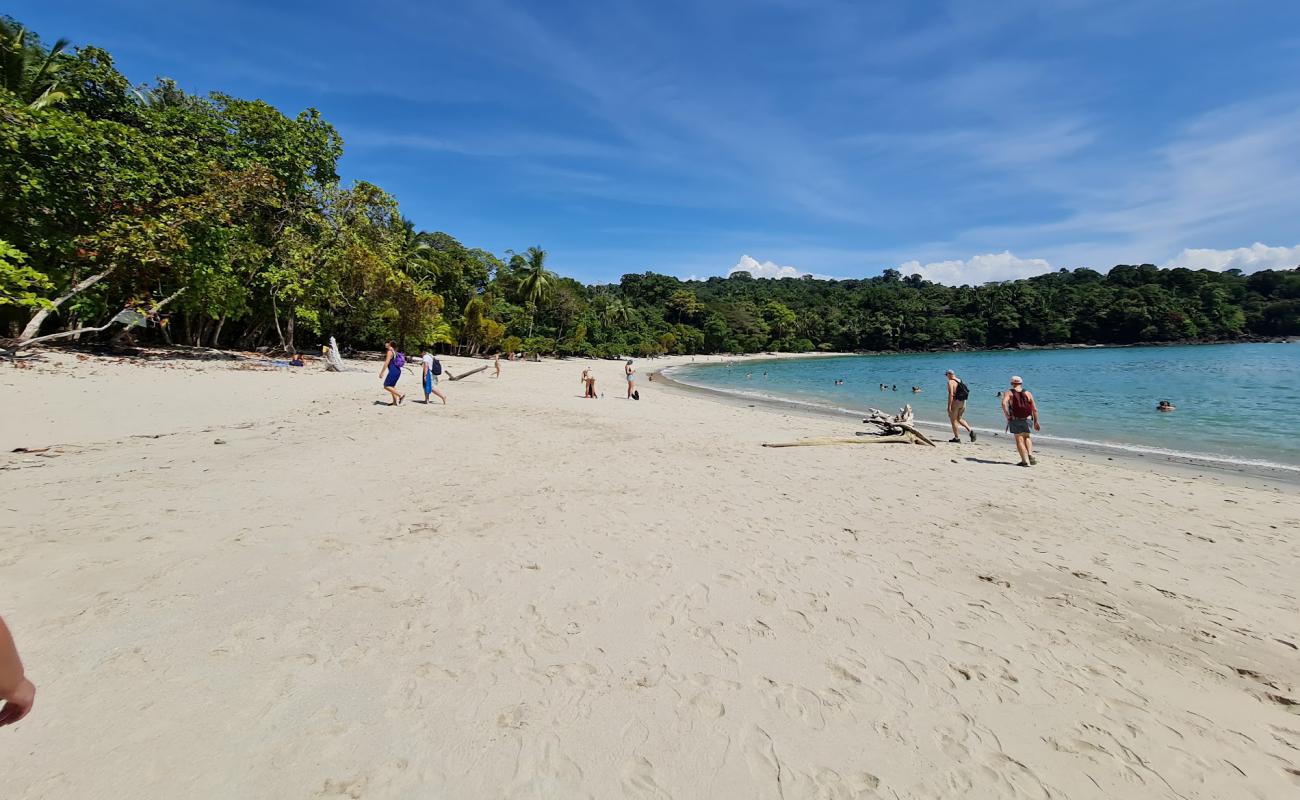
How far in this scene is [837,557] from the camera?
516cm

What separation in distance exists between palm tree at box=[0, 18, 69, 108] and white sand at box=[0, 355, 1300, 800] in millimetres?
22399

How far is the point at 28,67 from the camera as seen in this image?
19188 millimetres

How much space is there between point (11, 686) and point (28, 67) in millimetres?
31166

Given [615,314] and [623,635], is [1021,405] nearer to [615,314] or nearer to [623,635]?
[623,635]

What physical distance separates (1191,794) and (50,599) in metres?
6.94

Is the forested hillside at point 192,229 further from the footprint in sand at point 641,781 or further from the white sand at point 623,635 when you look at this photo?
the footprint in sand at point 641,781

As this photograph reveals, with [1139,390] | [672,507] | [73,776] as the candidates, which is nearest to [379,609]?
[73,776]

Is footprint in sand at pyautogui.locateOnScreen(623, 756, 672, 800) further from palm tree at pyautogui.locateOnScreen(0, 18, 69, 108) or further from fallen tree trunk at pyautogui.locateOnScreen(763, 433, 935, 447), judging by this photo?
palm tree at pyautogui.locateOnScreen(0, 18, 69, 108)

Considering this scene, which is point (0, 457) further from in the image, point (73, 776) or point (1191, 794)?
point (1191, 794)

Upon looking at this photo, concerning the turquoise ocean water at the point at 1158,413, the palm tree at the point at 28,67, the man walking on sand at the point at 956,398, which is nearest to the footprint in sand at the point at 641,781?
the man walking on sand at the point at 956,398

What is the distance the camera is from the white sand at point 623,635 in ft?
8.25

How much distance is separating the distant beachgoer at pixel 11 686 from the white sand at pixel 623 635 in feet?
3.83

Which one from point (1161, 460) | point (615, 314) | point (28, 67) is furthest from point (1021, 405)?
point (615, 314)

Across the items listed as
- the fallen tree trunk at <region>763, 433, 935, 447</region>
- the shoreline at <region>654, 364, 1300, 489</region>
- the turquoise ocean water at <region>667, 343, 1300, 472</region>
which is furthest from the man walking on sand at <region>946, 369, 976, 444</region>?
the turquoise ocean water at <region>667, 343, 1300, 472</region>
